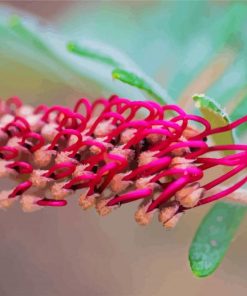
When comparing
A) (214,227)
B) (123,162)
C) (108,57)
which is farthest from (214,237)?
(108,57)

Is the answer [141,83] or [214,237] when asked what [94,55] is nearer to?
[141,83]

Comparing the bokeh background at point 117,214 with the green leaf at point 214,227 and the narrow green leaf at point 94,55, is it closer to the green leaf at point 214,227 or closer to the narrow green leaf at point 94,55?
the narrow green leaf at point 94,55

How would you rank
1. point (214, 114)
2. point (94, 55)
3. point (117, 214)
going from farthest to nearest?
point (117, 214) → point (94, 55) → point (214, 114)

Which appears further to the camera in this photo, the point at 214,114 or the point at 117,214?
the point at 117,214

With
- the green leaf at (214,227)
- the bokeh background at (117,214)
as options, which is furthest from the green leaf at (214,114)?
the bokeh background at (117,214)

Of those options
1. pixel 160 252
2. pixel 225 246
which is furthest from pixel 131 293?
pixel 225 246

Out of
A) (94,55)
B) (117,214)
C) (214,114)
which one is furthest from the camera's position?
(117,214)

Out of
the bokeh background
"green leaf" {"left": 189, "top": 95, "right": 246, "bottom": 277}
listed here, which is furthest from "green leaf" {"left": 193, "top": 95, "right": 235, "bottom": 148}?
the bokeh background
